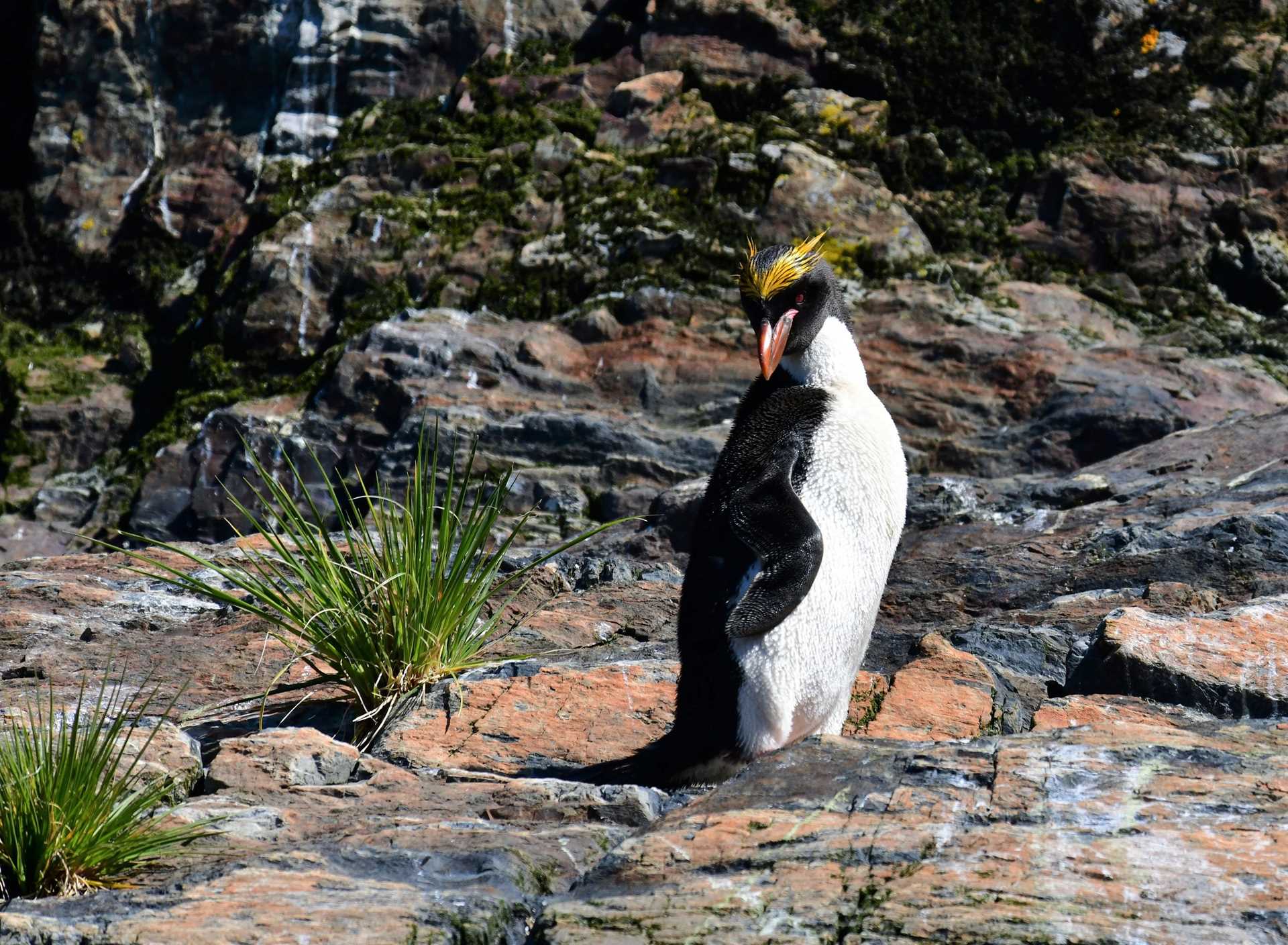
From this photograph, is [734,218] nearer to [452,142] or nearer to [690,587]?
[452,142]

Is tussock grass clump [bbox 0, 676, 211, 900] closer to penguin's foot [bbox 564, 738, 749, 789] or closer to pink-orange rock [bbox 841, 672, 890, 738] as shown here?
penguin's foot [bbox 564, 738, 749, 789]

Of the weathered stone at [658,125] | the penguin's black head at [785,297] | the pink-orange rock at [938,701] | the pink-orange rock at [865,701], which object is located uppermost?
the weathered stone at [658,125]

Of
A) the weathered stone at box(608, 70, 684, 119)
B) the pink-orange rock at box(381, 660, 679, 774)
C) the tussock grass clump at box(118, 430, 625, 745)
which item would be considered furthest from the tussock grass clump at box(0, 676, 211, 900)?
the weathered stone at box(608, 70, 684, 119)

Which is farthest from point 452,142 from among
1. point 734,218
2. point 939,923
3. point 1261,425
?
point 939,923

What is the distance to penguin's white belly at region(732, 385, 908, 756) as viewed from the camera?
13.7ft

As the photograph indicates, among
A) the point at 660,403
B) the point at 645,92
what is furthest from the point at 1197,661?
the point at 645,92

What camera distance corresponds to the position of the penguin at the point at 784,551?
4156 millimetres

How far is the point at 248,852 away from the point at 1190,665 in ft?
10.3

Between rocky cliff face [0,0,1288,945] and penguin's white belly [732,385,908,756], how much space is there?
1.24 feet

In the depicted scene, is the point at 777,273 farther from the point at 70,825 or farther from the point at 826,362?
the point at 70,825

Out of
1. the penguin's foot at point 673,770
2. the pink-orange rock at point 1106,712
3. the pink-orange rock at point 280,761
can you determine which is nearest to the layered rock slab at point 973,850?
the penguin's foot at point 673,770

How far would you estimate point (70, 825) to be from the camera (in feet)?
10.4

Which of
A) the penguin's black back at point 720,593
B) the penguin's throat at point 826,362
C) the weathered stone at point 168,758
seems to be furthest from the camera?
the penguin's throat at point 826,362

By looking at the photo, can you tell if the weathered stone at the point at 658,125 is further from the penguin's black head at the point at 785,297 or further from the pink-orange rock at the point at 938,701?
the pink-orange rock at the point at 938,701
